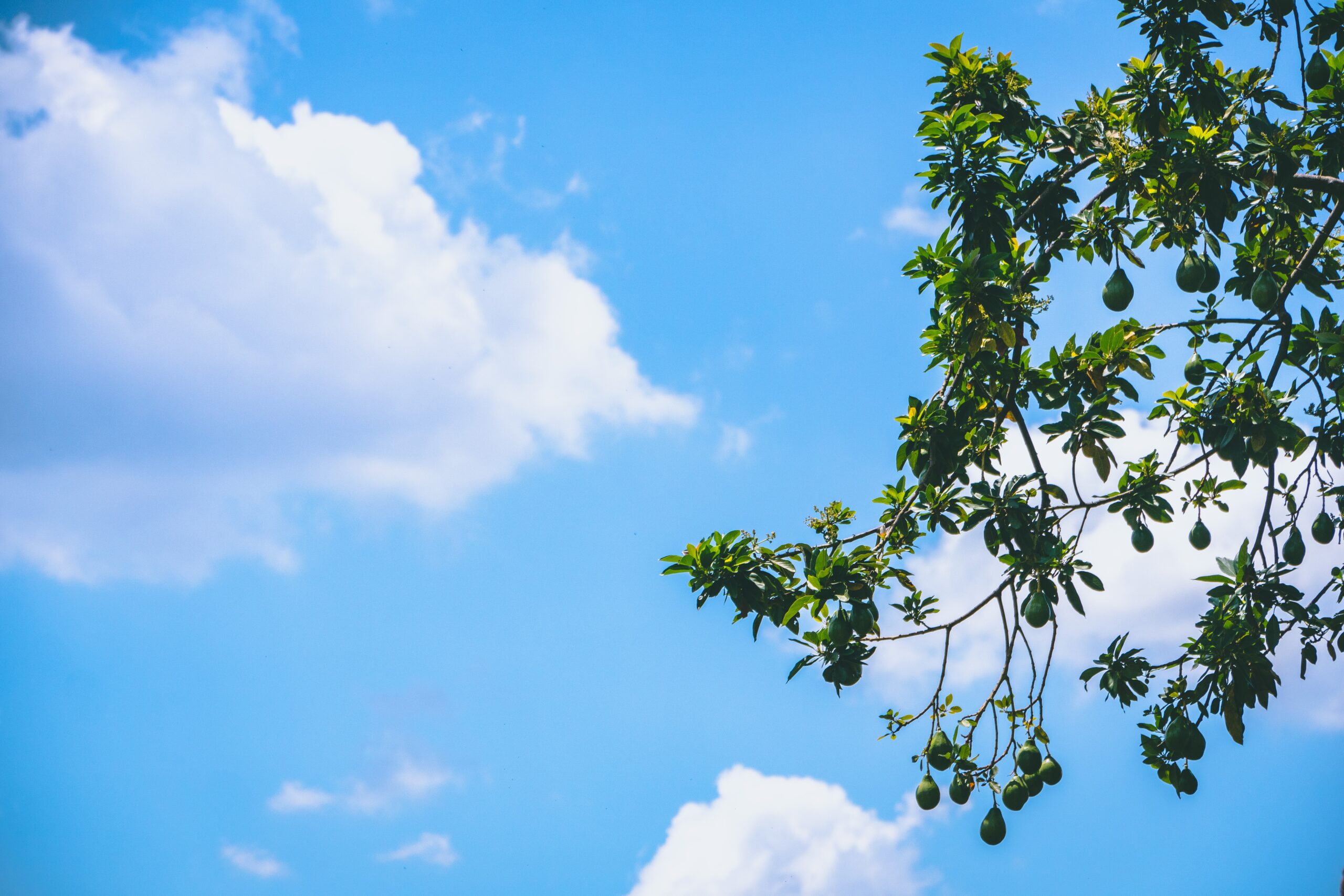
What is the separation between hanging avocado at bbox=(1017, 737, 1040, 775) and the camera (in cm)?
375

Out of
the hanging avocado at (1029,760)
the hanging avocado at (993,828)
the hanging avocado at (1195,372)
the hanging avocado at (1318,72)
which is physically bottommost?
the hanging avocado at (993,828)

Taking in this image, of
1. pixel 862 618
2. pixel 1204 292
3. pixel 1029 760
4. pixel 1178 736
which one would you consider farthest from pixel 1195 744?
pixel 1204 292

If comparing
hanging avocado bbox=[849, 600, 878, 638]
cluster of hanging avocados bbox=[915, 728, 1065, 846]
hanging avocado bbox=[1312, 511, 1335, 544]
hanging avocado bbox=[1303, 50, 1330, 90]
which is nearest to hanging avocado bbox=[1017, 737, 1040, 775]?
cluster of hanging avocados bbox=[915, 728, 1065, 846]

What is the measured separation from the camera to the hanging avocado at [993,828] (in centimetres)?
365

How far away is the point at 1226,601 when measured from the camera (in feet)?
12.3

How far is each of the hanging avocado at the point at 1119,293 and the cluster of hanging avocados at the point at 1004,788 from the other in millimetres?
1666

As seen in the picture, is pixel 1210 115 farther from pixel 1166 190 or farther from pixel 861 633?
pixel 861 633

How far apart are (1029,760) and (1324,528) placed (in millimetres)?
1457

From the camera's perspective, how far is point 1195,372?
3947 mm

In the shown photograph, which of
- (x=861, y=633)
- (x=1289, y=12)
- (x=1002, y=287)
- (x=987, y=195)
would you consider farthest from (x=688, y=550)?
(x=1289, y=12)

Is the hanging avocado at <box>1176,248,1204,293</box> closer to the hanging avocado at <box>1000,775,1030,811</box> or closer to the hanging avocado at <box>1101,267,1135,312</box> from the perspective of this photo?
the hanging avocado at <box>1101,267,1135,312</box>

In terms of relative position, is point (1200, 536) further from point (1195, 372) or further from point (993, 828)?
point (993, 828)

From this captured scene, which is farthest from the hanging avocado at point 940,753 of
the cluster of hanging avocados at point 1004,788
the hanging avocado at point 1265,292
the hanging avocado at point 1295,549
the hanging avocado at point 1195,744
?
the hanging avocado at point 1265,292

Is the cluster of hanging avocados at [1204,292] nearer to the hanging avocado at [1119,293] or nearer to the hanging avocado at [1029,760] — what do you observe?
the hanging avocado at [1119,293]
